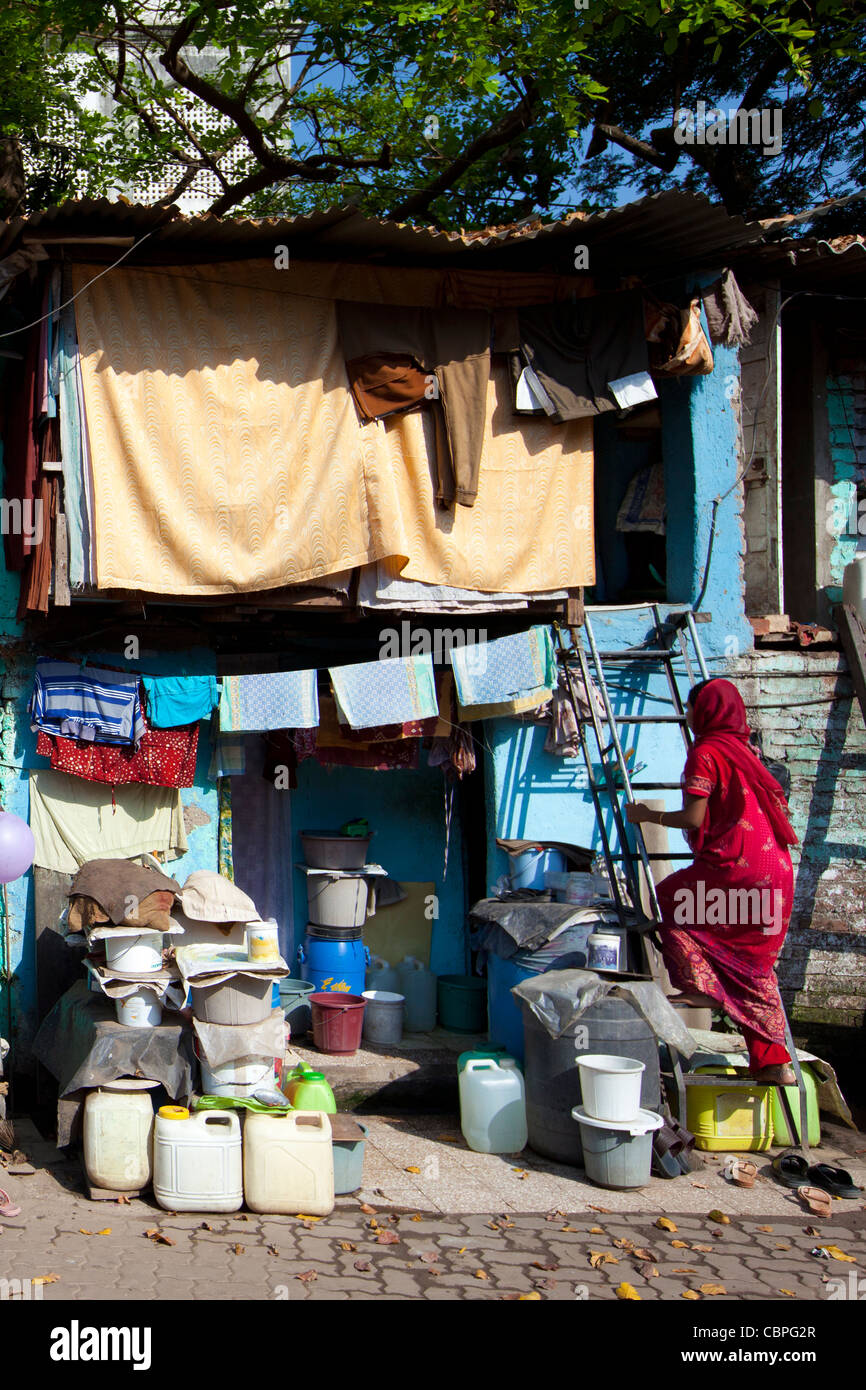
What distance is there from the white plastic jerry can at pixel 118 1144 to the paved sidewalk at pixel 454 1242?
0.43 ft

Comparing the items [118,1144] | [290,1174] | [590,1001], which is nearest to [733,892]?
[590,1001]

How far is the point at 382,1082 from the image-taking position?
307 inches

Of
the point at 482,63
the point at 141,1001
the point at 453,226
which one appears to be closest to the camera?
the point at 141,1001

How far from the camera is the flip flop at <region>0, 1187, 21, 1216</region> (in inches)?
228

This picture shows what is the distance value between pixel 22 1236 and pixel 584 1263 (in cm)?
266

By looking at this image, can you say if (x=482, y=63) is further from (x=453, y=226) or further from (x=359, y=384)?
(x=359, y=384)

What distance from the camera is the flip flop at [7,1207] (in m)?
5.80

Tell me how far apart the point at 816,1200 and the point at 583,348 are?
5748mm

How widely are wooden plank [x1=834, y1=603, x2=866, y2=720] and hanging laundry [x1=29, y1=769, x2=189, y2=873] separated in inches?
199

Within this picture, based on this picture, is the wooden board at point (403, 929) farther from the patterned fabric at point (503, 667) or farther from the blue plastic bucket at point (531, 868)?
the patterned fabric at point (503, 667)

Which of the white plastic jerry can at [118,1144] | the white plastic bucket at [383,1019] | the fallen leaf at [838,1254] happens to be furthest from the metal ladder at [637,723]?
the white plastic jerry can at [118,1144]

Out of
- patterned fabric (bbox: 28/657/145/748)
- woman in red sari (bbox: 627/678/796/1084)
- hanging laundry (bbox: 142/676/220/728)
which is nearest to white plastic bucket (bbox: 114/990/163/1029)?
patterned fabric (bbox: 28/657/145/748)

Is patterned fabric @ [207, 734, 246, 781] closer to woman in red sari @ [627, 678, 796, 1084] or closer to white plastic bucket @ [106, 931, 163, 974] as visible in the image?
white plastic bucket @ [106, 931, 163, 974]
